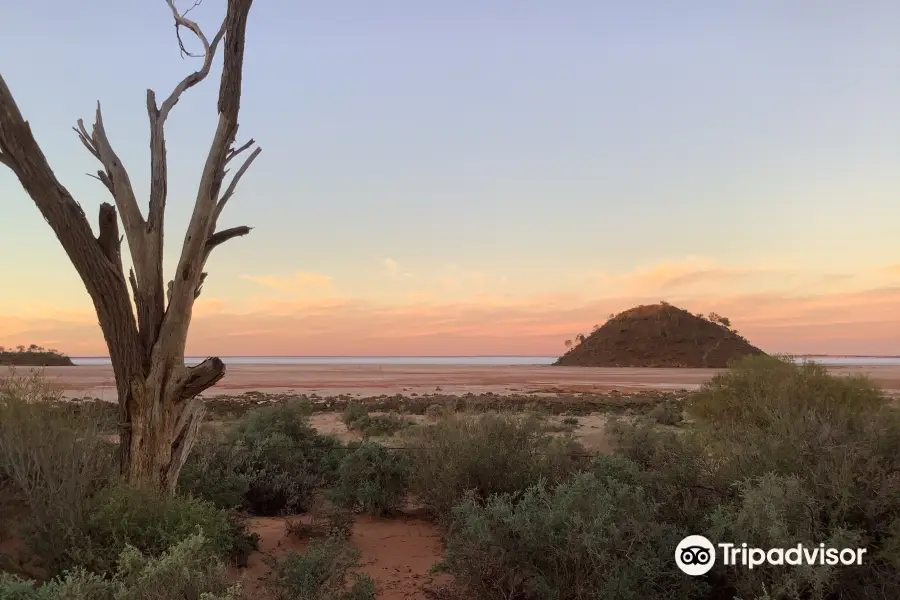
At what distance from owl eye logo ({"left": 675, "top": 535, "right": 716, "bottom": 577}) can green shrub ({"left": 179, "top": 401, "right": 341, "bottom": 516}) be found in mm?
4968

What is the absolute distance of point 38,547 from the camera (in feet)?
15.6

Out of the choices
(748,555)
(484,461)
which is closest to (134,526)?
(484,461)

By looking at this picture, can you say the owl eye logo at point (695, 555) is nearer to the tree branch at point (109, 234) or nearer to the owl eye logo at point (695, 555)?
the owl eye logo at point (695, 555)

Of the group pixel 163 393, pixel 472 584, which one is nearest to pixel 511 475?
pixel 472 584

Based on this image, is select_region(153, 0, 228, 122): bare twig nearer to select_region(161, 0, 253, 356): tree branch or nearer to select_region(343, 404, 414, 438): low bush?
select_region(161, 0, 253, 356): tree branch

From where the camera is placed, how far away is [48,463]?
16.3ft

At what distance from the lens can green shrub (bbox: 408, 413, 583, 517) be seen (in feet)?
24.7

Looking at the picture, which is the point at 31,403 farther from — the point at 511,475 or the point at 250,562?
the point at 511,475

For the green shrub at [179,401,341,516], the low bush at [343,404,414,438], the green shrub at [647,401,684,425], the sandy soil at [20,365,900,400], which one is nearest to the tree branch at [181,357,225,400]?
the green shrub at [179,401,341,516]

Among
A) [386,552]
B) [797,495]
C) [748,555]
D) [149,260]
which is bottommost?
[386,552]

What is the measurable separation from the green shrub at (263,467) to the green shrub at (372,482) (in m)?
0.69

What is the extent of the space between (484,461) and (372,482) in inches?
78.8

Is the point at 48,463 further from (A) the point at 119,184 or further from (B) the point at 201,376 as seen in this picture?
(A) the point at 119,184

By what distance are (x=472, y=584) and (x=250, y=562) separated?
101 inches
